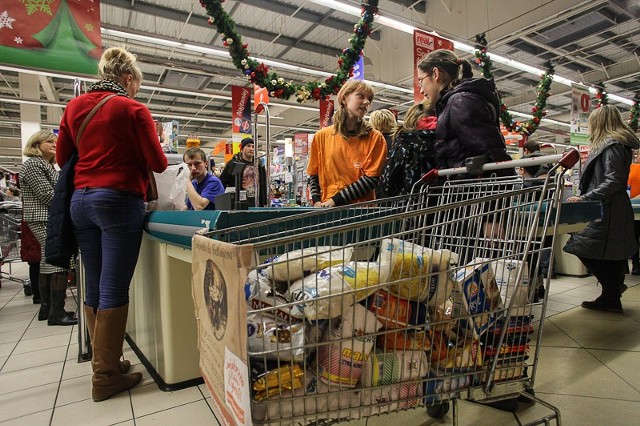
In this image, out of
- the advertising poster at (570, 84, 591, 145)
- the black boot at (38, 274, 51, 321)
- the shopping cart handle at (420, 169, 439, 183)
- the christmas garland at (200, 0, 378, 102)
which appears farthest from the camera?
the advertising poster at (570, 84, 591, 145)

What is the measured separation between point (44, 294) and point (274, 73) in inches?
155

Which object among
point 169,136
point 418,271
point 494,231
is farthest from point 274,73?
point 418,271

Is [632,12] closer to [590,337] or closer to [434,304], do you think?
[590,337]

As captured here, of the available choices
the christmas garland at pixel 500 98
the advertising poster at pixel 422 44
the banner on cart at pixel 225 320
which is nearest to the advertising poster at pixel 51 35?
the banner on cart at pixel 225 320

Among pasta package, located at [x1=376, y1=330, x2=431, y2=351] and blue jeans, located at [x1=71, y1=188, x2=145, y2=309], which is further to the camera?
blue jeans, located at [x1=71, y1=188, x2=145, y2=309]

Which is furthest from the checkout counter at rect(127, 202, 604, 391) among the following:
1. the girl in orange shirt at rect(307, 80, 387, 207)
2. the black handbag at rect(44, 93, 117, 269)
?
the girl in orange shirt at rect(307, 80, 387, 207)

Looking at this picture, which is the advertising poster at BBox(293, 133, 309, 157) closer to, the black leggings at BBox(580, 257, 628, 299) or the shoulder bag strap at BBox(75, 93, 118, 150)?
the black leggings at BBox(580, 257, 628, 299)

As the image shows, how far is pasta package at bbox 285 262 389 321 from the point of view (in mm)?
945

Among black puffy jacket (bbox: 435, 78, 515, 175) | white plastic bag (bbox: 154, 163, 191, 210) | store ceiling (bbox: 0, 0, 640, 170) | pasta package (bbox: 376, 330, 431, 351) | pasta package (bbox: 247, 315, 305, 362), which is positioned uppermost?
store ceiling (bbox: 0, 0, 640, 170)

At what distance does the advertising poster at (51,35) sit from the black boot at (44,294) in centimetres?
190

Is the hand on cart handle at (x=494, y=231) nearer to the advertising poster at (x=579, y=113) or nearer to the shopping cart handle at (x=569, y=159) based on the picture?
→ the shopping cart handle at (x=569, y=159)

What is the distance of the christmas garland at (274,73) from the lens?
A: 4.62 metres

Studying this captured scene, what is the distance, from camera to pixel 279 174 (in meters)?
8.28

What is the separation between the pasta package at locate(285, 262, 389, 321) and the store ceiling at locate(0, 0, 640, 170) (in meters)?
5.49
